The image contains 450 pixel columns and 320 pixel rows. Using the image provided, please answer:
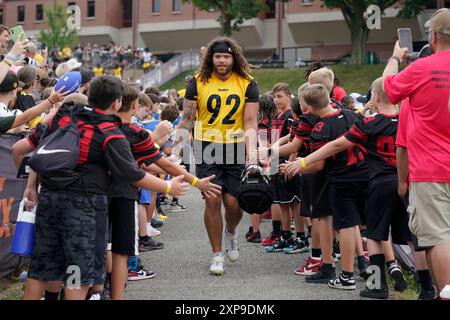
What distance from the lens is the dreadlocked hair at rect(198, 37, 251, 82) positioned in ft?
21.8

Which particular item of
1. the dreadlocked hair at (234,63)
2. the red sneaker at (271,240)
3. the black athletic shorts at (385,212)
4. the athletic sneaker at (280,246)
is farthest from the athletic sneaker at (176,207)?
the black athletic shorts at (385,212)

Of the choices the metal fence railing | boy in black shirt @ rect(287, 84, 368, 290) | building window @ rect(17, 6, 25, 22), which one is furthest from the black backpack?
building window @ rect(17, 6, 25, 22)

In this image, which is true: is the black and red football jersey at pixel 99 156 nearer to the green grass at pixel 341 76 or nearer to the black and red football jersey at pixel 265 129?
the black and red football jersey at pixel 265 129

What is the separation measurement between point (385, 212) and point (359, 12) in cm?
3389

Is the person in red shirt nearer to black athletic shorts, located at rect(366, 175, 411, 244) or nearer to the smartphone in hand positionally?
black athletic shorts, located at rect(366, 175, 411, 244)

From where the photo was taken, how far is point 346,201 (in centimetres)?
596

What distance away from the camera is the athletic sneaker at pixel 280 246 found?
305 inches

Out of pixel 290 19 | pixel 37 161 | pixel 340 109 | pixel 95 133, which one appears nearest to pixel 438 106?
pixel 340 109

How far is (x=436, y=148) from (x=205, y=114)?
2.83 meters

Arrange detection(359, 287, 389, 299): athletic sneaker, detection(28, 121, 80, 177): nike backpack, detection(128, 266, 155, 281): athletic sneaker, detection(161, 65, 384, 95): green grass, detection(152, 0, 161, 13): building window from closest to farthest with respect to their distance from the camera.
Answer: detection(28, 121, 80, 177): nike backpack → detection(359, 287, 389, 299): athletic sneaker → detection(128, 266, 155, 281): athletic sneaker → detection(161, 65, 384, 95): green grass → detection(152, 0, 161, 13): building window

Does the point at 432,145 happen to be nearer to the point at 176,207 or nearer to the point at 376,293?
the point at 376,293

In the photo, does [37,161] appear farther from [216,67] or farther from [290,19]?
[290,19]

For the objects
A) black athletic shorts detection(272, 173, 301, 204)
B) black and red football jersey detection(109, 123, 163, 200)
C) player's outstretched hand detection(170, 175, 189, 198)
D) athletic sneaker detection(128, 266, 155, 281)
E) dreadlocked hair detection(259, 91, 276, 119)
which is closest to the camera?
player's outstretched hand detection(170, 175, 189, 198)

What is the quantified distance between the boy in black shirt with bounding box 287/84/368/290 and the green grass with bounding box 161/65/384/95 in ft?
87.3
